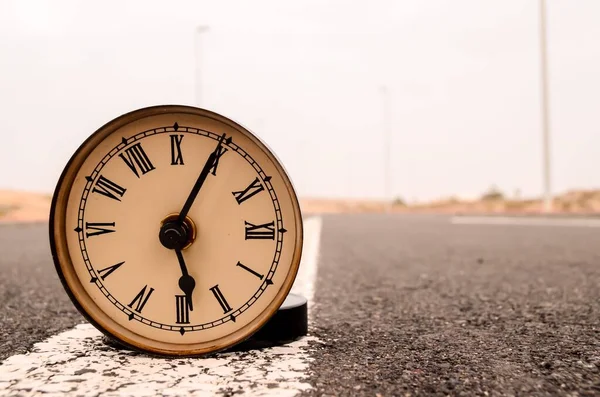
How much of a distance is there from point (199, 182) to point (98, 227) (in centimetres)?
37

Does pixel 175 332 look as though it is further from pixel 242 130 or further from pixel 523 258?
pixel 523 258

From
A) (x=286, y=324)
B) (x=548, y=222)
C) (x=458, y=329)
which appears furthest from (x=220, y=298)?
(x=548, y=222)

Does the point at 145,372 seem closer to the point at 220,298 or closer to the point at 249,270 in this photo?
the point at 220,298

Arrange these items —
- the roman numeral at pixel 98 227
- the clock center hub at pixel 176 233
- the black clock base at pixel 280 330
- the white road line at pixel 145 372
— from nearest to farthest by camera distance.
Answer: the white road line at pixel 145 372 → the clock center hub at pixel 176 233 → the roman numeral at pixel 98 227 → the black clock base at pixel 280 330

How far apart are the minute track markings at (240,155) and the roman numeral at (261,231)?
0.02 metres

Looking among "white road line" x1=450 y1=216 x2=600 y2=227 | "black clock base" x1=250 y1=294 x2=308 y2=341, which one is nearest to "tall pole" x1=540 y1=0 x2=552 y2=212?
"white road line" x1=450 y1=216 x2=600 y2=227

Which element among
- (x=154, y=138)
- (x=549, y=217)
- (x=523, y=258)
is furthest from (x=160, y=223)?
(x=549, y=217)

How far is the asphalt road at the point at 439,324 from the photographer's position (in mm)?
1877

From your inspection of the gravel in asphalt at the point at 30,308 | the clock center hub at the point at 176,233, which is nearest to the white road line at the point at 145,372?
the gravel in asphalt at the point at 30,308

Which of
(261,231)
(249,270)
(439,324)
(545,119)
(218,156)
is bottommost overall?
(439,324)

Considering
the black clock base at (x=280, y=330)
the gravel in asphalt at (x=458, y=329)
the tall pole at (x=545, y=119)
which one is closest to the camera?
the gravel in asphalt at (x=458, y=329)

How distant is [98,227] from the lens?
6.81 feet

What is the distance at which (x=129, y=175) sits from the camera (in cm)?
208

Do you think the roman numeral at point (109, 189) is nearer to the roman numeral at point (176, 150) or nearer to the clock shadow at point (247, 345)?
the roman numeral at point (176, 150)
